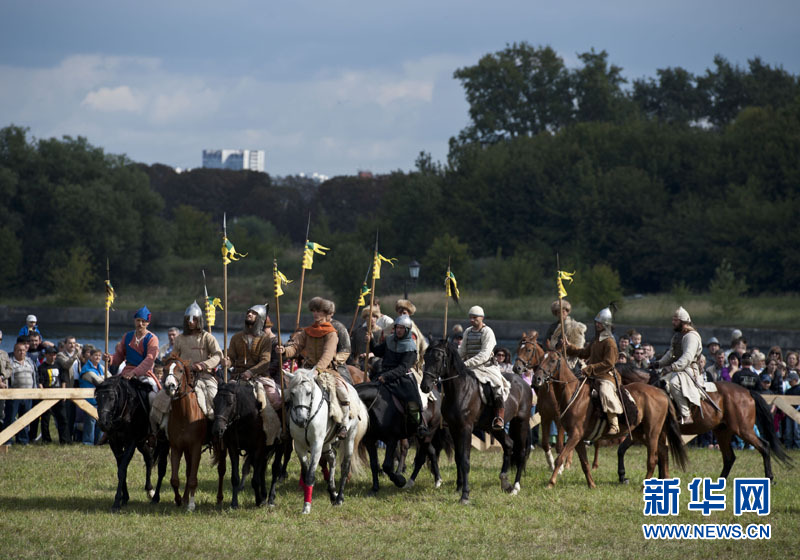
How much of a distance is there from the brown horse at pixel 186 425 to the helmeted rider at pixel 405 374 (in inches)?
98.4

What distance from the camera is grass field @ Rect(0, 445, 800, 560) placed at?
402 inches

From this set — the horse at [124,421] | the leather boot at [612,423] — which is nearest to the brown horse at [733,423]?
the leather boot at [612,423]

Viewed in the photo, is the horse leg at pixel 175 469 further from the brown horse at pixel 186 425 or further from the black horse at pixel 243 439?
the black horse at pixel 243 439

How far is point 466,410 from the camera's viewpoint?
13.2m

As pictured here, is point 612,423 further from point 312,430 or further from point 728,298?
point 728,298

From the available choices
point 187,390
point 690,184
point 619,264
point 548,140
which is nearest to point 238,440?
point 187,390

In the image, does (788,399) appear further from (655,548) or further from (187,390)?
(187,390)

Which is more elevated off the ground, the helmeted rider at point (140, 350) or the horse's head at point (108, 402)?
the helmeted rider at point (140, 350)

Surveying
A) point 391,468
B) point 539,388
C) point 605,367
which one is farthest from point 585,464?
point 391,468

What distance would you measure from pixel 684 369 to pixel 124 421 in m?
7.59

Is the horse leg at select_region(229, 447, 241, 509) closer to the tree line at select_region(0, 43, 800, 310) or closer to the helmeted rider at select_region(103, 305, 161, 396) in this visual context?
the helmeted rider at select_region(103, 305, 161, 396)

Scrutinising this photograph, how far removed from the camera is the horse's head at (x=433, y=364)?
1237cm

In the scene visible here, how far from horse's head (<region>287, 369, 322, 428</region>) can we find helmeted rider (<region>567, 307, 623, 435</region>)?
4.13 m

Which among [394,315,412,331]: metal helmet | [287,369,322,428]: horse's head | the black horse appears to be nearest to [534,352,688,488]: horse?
[394,315,412,331]: metal helmet
